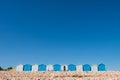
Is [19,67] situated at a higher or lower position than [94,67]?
higher

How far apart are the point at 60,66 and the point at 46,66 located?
246 centimetres

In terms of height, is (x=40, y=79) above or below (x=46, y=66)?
below

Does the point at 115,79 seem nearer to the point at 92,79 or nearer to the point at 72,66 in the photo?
the point at 92,79

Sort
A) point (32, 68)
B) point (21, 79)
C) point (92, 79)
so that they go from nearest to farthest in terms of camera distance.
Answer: point (21, 79) → point (92, 79) → point (32, 68)

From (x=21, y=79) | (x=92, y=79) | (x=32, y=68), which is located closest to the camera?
(x=21, y=79)

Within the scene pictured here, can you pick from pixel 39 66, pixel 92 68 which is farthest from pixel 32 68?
pixel 92 68

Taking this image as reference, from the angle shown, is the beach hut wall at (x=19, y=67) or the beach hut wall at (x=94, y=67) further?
the beach hut wall at (x=94, y=67)

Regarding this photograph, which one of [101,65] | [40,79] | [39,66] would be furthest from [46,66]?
[40,79]

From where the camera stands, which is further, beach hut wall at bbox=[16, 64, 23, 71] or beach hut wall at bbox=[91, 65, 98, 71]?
beach hut wall at bbox=[91, 65, 98, 71]

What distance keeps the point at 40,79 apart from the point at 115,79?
6.94m

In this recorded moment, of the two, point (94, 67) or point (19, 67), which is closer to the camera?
point (19, 67)

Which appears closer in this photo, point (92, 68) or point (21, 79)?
point (21, 79)

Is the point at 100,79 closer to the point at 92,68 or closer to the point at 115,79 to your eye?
the point at 115,79

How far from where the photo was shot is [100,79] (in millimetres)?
19172
